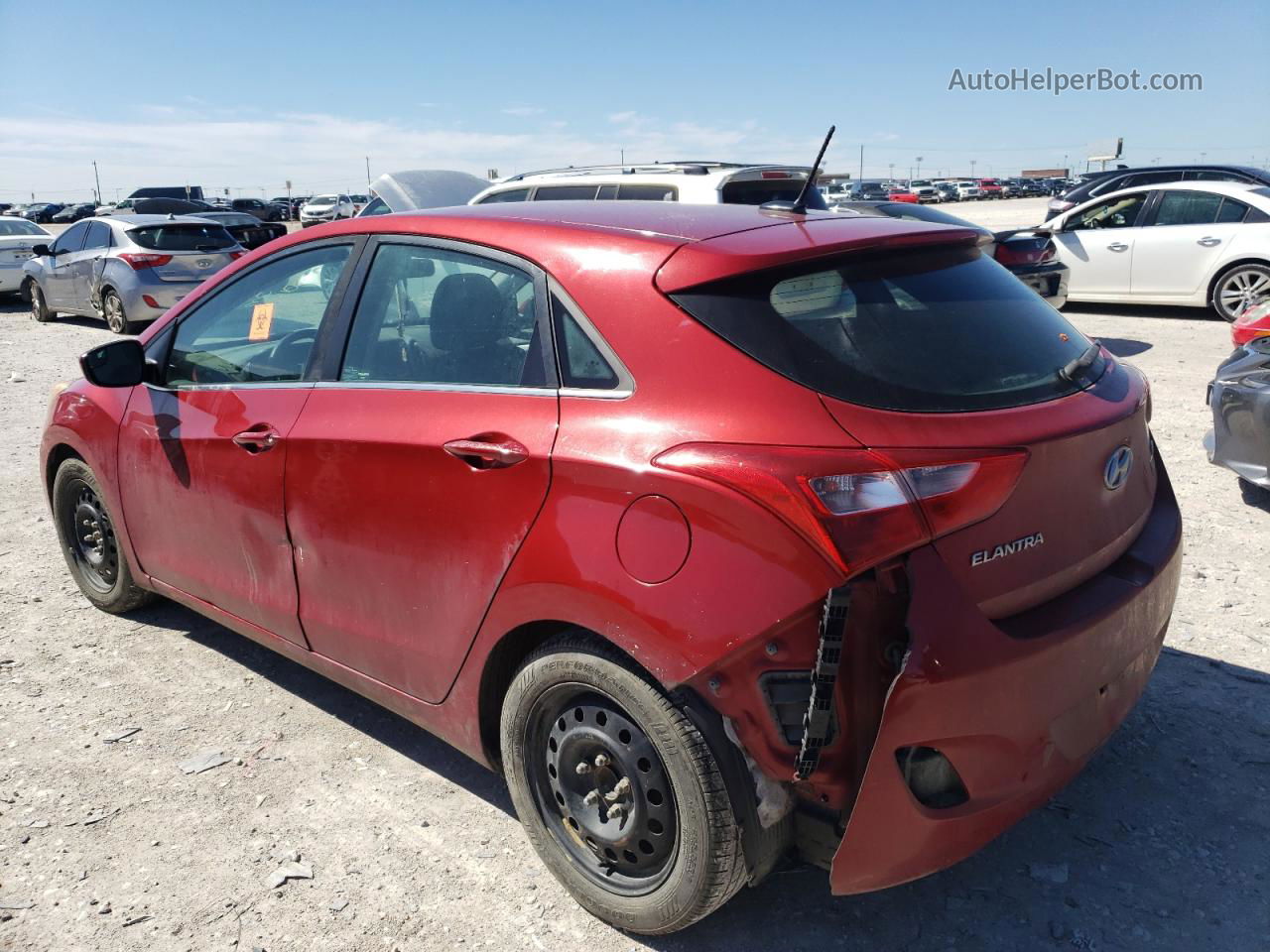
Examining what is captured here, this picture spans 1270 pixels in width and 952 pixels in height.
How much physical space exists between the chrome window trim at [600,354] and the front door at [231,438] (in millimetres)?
998

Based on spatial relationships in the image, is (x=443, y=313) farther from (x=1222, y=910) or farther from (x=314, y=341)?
(x=1222, y=910)

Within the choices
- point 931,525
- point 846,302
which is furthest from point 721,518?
point 846,302

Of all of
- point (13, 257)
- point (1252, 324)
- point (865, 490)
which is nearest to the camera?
point (865, 490)

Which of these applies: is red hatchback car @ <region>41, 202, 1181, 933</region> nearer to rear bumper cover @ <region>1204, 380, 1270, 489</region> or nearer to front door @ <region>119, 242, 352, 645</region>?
front door @ <region>119, 242, 352, 645</region>

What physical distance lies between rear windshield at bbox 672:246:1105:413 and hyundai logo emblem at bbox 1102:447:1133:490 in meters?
0.19

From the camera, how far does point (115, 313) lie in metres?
13.8

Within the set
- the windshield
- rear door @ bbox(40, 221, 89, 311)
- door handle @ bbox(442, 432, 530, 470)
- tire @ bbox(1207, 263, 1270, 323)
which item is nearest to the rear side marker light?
door handle @ bbox(442, 432, 530, 470)

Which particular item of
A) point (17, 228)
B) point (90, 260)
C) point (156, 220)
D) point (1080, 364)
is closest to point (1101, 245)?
point (1080, 364)

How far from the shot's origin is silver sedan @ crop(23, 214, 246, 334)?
528 inches

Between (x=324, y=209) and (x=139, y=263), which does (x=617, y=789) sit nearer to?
(x=139, y=263)

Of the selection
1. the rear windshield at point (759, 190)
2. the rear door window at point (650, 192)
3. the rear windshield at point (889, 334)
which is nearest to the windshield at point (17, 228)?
the rear door window at point (650, 192)

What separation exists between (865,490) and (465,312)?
1.33 metres

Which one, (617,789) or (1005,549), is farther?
(617,789)

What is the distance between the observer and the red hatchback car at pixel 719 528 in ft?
Answer: 6.75
